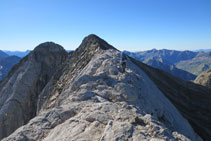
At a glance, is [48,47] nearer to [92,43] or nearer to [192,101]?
[92,43]

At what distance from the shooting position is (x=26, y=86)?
31609 mm

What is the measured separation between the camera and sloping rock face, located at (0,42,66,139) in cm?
2729

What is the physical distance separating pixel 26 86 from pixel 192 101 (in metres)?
33.4

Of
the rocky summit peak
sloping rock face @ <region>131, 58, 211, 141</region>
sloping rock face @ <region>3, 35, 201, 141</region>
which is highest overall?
the rocky summit peak

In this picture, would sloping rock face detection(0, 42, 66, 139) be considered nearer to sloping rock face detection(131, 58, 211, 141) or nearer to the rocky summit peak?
the rocky summit peak

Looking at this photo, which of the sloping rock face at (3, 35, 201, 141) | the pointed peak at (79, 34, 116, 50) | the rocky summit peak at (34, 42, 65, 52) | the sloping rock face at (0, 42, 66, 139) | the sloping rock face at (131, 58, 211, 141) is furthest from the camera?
the rocky summit peak at (34, 42, 65, 52)

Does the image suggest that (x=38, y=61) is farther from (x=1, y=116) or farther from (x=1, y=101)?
(x=1, y=116)

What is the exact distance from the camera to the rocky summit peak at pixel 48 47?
38431 mm

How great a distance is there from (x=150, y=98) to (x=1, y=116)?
2517 centimetres

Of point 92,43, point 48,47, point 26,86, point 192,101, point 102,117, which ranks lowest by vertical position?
point 192,101

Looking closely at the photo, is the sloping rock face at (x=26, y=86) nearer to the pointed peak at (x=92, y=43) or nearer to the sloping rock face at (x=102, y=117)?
the pointed peak at (x=92, y=43)

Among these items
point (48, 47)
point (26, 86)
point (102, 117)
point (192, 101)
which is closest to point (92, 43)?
point (26, 86)

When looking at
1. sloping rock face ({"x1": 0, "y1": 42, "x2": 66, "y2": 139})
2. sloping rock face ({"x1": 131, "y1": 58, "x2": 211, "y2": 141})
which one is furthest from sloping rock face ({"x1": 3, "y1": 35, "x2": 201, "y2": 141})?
sloping rock face ({"x1": 0, "y1": 42, "x2": 66, "y2": 139})

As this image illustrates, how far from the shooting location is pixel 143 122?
8719 mm
